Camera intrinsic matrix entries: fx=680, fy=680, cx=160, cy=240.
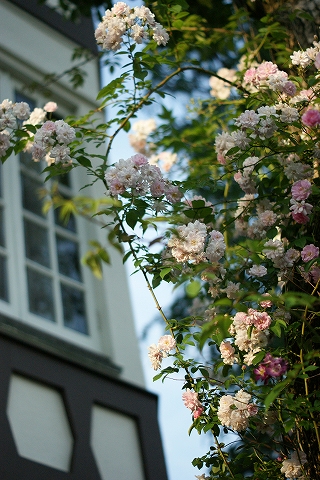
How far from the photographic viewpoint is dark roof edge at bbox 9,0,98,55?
4.75 m

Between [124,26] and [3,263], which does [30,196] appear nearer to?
[3,263]

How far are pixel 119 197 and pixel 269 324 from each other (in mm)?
546

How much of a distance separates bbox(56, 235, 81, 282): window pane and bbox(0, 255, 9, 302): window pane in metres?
0.50

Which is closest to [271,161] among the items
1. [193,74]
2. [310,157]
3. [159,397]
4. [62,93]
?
[310,157]

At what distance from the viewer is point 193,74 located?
6.02 m

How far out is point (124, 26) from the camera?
212cm

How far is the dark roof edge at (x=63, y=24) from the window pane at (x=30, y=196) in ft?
3.93

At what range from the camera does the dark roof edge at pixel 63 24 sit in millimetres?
4750

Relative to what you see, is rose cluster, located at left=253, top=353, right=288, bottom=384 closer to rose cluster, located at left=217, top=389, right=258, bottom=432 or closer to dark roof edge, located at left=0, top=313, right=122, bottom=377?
rose cluster, located at left=217, top=389, right=258, bottom=432

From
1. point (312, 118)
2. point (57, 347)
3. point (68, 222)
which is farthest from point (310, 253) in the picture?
point (68, 222)

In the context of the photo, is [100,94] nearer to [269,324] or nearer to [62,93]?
[269,324]

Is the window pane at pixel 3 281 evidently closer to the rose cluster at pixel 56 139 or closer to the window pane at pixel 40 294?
the window pane at pixel 40 294

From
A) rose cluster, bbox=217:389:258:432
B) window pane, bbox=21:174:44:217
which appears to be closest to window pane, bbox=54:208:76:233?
window pane, bbox=21:174:44:217

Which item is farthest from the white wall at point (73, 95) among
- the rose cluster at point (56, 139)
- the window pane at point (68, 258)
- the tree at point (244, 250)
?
the rose cluster at point (56, 139)
